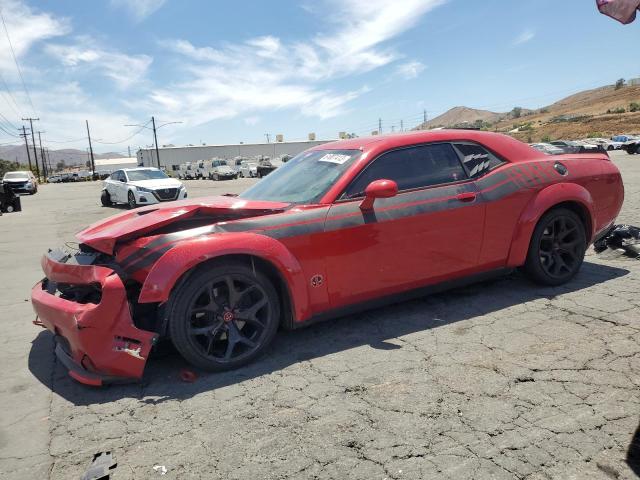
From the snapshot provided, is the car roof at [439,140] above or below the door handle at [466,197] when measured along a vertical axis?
above

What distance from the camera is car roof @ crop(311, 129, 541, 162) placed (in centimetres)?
374

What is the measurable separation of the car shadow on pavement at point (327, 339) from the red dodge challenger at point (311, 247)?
0.40 ft

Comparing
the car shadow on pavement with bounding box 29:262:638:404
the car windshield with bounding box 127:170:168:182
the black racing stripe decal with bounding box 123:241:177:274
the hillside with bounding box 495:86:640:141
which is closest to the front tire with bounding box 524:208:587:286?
the car shadow on pavement with bounding box 29:262:638:404

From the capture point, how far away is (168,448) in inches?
91.8

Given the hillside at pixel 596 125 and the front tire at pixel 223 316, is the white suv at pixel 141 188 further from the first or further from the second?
the hillside at pixel 596 125

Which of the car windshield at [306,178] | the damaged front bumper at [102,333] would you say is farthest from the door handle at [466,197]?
the damaged front bumper at [102,333]

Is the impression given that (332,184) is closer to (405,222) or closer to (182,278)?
(405,222)

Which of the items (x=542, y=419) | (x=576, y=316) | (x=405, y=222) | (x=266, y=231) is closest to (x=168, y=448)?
(x=266, y=231)

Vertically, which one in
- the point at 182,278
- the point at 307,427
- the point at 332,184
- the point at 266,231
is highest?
the point at 332,184

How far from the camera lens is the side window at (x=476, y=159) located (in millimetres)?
3986

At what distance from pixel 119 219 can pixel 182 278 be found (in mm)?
1082

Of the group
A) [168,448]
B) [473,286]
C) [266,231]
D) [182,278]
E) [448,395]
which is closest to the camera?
[168,448]

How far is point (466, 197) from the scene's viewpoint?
379cm

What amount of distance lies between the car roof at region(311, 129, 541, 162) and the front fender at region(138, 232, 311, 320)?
3.70 ft
